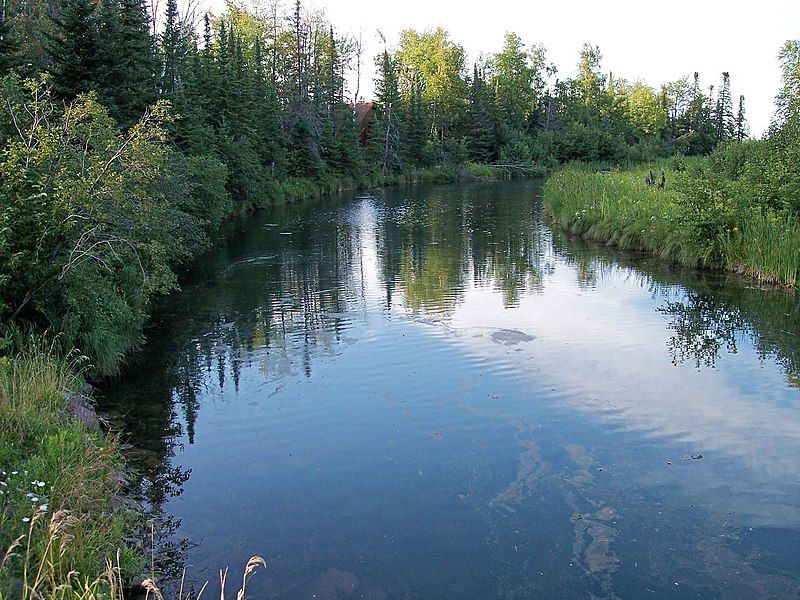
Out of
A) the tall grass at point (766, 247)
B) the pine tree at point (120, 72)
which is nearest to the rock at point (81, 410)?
the tall grass at point (766, 247)

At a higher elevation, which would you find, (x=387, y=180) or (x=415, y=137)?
(x=415, y=137)

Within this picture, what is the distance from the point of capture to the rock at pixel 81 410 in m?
7.80

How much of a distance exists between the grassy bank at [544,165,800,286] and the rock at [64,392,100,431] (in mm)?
13683

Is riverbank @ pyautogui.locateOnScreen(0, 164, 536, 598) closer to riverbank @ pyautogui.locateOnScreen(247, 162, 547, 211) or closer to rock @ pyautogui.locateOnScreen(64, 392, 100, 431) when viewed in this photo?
rock @ pyautogui.locateOnScreen(64, 392, 100, 431)

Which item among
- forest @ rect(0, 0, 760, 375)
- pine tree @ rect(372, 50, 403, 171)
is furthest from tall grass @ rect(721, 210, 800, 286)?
pine tree @ rect(372, 50, 403, 171)

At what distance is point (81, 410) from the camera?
26.6 feet

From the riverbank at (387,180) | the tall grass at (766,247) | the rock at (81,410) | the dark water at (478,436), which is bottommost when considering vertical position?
the dark water at (478,436)

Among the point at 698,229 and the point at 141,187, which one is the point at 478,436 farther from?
the point at 698,229

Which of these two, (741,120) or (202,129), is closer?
(202,129)

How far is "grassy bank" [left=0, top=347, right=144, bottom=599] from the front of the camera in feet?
15.1

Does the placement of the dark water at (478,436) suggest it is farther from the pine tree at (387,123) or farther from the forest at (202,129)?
the pine tree at (387,123)

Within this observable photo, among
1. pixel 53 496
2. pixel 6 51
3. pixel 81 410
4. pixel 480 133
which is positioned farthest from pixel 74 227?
pixel 480 133

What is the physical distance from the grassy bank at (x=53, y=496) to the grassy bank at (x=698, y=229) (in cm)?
1396

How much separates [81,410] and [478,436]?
4.40 m
